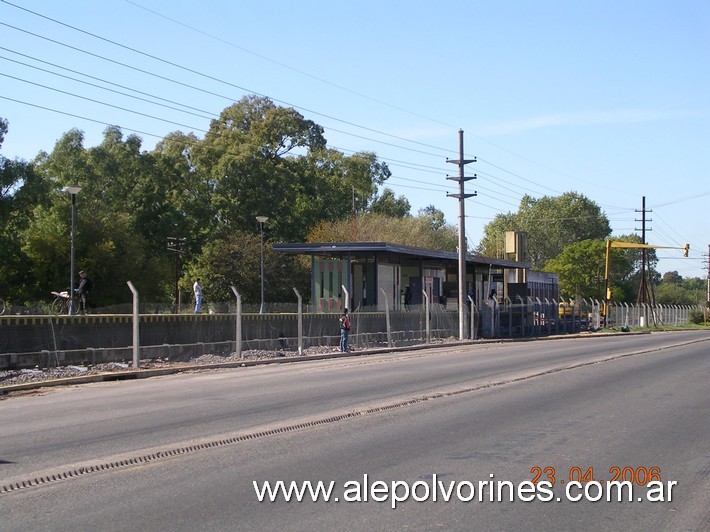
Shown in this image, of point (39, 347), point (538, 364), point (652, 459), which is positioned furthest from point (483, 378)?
point (39, 347)

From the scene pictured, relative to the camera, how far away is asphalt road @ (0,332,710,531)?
7.31 metres

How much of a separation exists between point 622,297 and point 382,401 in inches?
4394

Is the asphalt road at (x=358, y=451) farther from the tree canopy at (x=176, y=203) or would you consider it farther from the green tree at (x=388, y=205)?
the green tree at (x=388, y=205)

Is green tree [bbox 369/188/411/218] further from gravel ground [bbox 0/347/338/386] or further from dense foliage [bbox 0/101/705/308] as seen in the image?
gravel ground [bbox 0/347/338/386]

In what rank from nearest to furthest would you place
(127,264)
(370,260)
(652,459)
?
(652,459) < (370,260) < (127,264)

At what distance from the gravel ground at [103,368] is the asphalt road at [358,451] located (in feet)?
6.41

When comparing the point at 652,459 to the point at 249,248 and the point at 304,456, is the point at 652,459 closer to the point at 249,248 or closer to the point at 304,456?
the point at 304,456

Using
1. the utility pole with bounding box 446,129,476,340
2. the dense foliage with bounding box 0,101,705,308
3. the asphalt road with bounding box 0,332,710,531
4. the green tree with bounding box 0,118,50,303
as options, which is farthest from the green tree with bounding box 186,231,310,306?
the asphalt road with bounding box 0,332,710,531

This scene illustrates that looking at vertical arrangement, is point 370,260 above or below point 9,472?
above

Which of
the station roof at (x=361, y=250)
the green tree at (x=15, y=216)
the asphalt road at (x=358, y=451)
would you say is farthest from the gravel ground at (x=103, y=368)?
the green tree at (x=15, y=216)

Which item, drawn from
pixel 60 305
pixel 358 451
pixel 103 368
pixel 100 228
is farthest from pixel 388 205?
pixel 358 451

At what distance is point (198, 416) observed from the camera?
13133 millimetres

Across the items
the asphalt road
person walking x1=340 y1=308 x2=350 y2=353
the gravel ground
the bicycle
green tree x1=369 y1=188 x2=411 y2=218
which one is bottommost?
the asphalt road

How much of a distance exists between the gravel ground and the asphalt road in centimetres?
195
